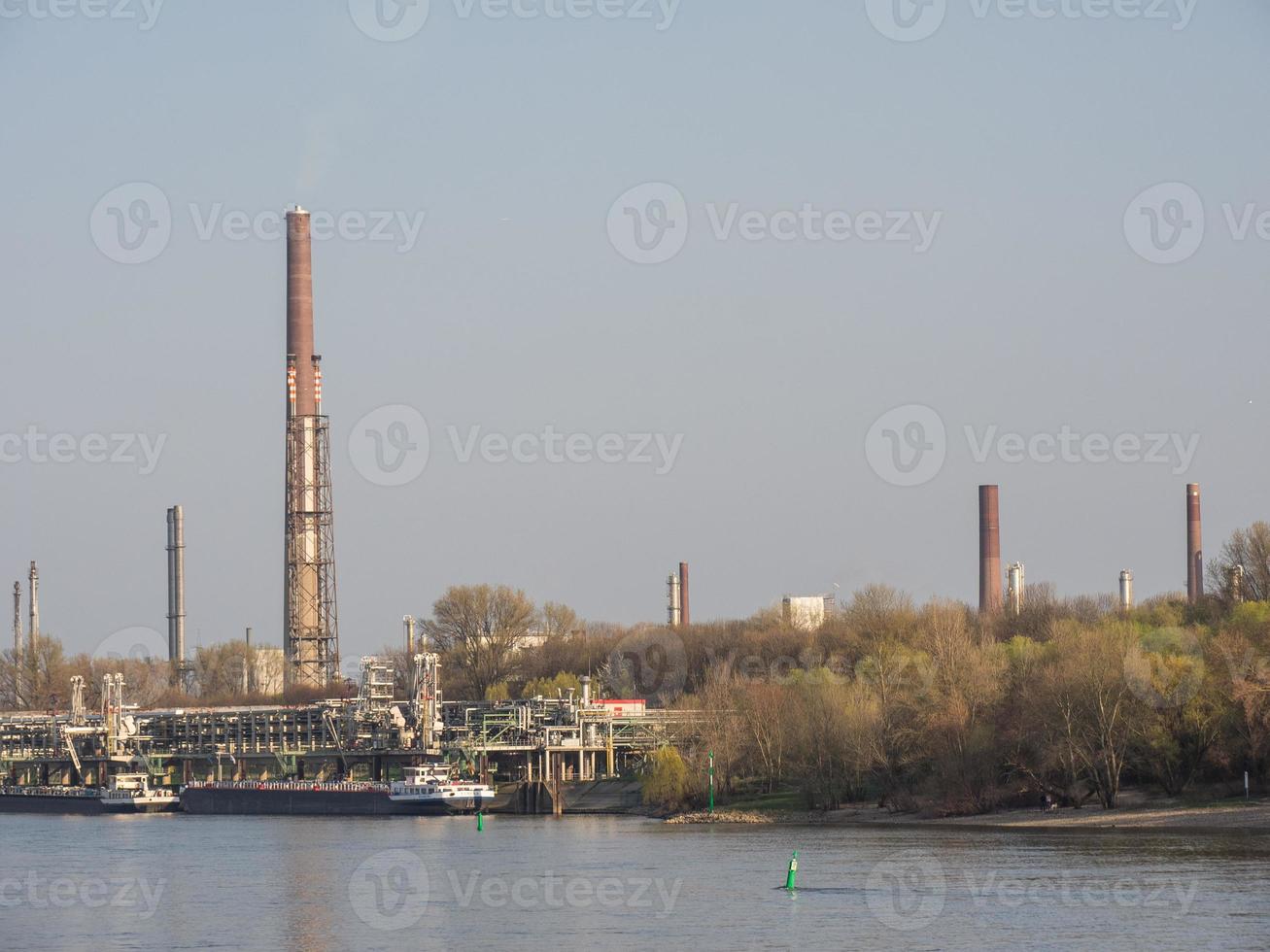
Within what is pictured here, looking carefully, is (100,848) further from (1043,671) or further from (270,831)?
(1043,671)

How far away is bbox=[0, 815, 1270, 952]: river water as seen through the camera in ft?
171

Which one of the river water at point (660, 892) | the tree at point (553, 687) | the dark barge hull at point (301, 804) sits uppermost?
the tree at point (553, 687)

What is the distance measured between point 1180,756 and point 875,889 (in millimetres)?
27409

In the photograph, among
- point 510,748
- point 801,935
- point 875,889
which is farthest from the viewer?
point 510,748

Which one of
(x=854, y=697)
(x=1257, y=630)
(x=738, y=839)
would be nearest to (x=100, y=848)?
(x=738, y=839)

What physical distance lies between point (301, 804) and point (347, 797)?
4312 mm

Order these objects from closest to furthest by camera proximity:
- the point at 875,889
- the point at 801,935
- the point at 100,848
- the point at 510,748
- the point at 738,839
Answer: the point at 801,935 < the point at 875,889 < the point at 738,839 < the point at 100,848 < the point at 510,748

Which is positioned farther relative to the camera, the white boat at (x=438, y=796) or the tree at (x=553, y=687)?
the tree at (x=553, y=687)

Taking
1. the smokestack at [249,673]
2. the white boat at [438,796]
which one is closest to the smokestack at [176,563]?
the smokestack at [249,673]

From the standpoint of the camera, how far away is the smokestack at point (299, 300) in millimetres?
133375

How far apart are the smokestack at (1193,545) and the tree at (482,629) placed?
4947cm

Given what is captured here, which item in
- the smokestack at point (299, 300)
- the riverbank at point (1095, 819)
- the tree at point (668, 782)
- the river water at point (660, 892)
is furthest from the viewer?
the smokestack at point (299, 300)

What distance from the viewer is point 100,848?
292 feet

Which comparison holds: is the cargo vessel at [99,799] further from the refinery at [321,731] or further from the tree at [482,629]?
the tree at [482,629]
